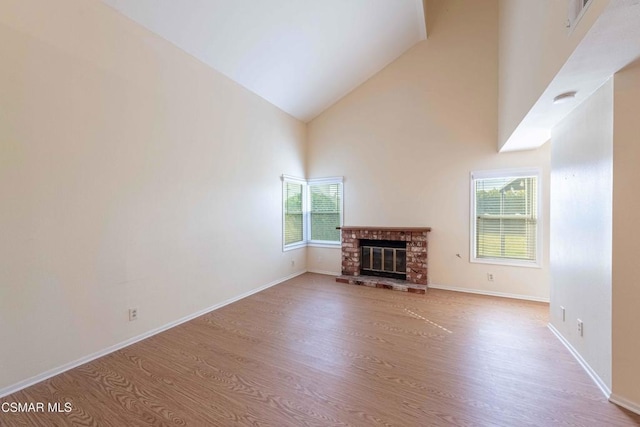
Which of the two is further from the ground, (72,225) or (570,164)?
(570,164)

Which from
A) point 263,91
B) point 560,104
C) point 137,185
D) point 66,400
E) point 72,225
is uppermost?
point 263,91

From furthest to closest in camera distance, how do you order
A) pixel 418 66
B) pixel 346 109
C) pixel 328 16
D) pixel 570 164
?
pixel 346 109 → pixel 418 66 → pixel 328 16 → pixel 570 164

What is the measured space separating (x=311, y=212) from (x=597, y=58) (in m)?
4.77

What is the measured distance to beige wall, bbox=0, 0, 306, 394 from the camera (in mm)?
2076

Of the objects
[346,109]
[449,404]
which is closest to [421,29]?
[346,109]

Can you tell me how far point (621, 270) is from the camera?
1.87 m

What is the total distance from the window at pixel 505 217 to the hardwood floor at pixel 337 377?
3.47 ft

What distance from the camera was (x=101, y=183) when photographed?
100 inches

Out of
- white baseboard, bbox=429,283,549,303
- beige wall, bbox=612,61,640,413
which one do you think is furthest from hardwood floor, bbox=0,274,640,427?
white baseboard, bbox=429,283,549,303

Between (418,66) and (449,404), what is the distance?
4994 mm

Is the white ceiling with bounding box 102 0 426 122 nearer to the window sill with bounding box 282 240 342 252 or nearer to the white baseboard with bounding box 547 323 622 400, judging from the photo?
the window sill with bounding box 282 240 342 252

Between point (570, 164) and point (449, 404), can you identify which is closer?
point (449, 404)

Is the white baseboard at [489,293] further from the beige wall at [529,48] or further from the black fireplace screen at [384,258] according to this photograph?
the beige wall at [529,48]

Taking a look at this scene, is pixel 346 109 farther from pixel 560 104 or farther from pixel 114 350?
pixel 114 350
